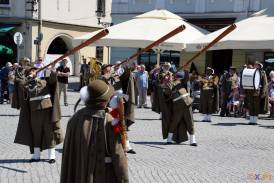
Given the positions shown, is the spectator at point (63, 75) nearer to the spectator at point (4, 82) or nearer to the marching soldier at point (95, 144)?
the spectator at point (4, 82)

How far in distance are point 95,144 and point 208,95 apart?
38.7 feet

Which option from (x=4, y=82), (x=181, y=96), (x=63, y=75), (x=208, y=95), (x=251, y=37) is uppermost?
(x=251, y=37)

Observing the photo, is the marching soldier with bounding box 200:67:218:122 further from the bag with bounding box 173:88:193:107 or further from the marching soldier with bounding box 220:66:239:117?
the bag with bounding box 173:88:193:107

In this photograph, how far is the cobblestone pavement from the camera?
8.56 m

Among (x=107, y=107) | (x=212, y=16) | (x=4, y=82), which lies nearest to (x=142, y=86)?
(x=4, y=82)

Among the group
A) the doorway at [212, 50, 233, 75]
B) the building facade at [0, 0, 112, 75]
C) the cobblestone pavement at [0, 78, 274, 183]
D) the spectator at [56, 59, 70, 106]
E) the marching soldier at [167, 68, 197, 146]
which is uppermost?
the building facade at [0, 0, 112, 75]

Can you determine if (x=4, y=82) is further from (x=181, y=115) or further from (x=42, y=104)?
(x=42, y=104)

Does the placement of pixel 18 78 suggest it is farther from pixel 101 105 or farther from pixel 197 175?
pixel 101 105

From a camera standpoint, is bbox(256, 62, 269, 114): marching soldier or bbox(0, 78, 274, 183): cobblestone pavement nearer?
Answer: bbox(0, 78, 274, 183): cobblestone pavement

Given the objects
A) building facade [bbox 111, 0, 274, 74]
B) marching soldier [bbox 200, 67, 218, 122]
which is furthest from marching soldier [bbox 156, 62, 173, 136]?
building facade [bbox 111, 0, 274, 74]

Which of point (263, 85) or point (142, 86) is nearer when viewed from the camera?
point (263, 85)

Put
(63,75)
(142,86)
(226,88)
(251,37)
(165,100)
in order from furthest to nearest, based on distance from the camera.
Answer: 1. (142,86)
2. (63,75)
3. (226,88)
4. (251,37)
5. (165,100)

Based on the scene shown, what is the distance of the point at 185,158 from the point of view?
10.2 meters

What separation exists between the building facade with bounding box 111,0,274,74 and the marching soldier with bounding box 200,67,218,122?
34.6ft
